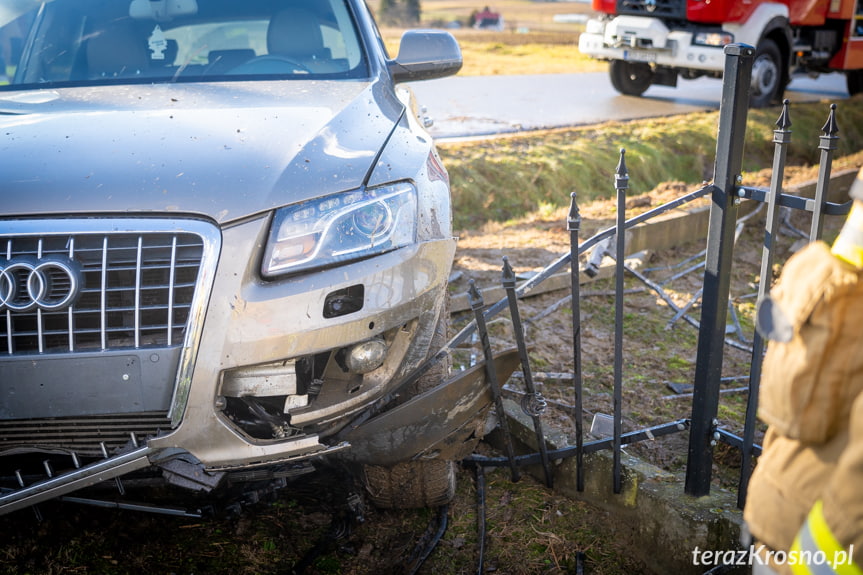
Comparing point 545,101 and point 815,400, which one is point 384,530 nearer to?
point 815,400

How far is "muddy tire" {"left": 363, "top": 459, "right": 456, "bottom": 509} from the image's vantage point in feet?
9.21

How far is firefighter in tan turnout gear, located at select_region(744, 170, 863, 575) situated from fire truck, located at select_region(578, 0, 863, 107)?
9.85 meters

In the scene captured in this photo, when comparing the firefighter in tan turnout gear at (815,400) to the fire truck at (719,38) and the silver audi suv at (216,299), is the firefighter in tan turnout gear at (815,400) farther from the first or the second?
the fire truck at (719,38)

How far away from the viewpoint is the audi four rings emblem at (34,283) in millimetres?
2139

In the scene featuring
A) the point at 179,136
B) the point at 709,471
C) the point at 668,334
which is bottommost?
the point at 668,334

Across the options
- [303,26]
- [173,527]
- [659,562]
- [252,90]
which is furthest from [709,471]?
[303,26]

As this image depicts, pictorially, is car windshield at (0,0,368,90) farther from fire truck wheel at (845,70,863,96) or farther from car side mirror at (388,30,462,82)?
fire truck wheel at (845,70,863,96)

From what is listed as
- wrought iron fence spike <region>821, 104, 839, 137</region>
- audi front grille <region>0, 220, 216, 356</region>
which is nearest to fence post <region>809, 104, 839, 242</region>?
wrought iron fence spike <region>821, 104, 839, 137</region>

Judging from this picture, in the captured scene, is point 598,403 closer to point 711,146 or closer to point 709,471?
point 709,471

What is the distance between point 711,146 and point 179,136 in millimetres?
8023

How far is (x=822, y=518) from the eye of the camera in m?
1.31

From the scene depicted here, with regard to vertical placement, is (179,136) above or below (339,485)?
above

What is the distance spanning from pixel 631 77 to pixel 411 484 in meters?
10.6

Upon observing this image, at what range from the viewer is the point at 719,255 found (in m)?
2.47
